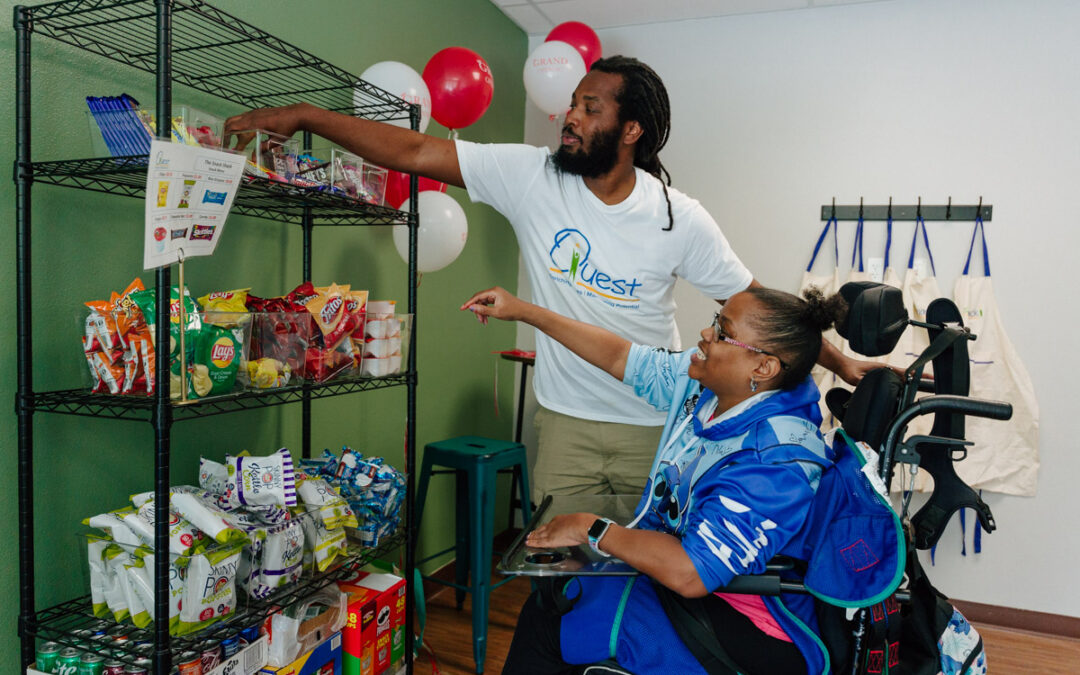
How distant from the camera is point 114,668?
4.71 feet

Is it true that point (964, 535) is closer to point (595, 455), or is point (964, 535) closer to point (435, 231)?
point (595, 455)

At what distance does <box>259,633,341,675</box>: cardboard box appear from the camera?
67.2 inches

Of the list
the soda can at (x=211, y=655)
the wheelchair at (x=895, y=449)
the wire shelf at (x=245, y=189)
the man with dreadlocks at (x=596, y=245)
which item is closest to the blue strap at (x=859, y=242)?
the man with dreadlocks at (x=596, y=245)

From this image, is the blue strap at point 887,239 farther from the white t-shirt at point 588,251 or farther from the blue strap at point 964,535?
the white t-shirt at point 588,251

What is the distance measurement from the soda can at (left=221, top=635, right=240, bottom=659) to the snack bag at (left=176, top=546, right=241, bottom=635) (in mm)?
105

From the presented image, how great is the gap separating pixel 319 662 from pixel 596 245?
124cm

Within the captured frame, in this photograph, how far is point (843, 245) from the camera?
132 inches

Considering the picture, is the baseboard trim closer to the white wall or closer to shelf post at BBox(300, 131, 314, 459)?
the white wall

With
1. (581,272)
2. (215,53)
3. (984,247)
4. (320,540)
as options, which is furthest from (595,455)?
(984,247)

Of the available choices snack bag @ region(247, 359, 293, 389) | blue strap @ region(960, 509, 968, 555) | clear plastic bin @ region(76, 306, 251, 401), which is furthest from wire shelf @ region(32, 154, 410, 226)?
blue strap @ region(960, 509, 968, 555)

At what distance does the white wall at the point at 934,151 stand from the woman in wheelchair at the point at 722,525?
2065 millimetres

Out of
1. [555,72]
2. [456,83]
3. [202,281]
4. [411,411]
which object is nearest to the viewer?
[202,281]

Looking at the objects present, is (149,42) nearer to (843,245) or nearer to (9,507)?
(9,507)

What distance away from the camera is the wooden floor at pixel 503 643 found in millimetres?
2574
